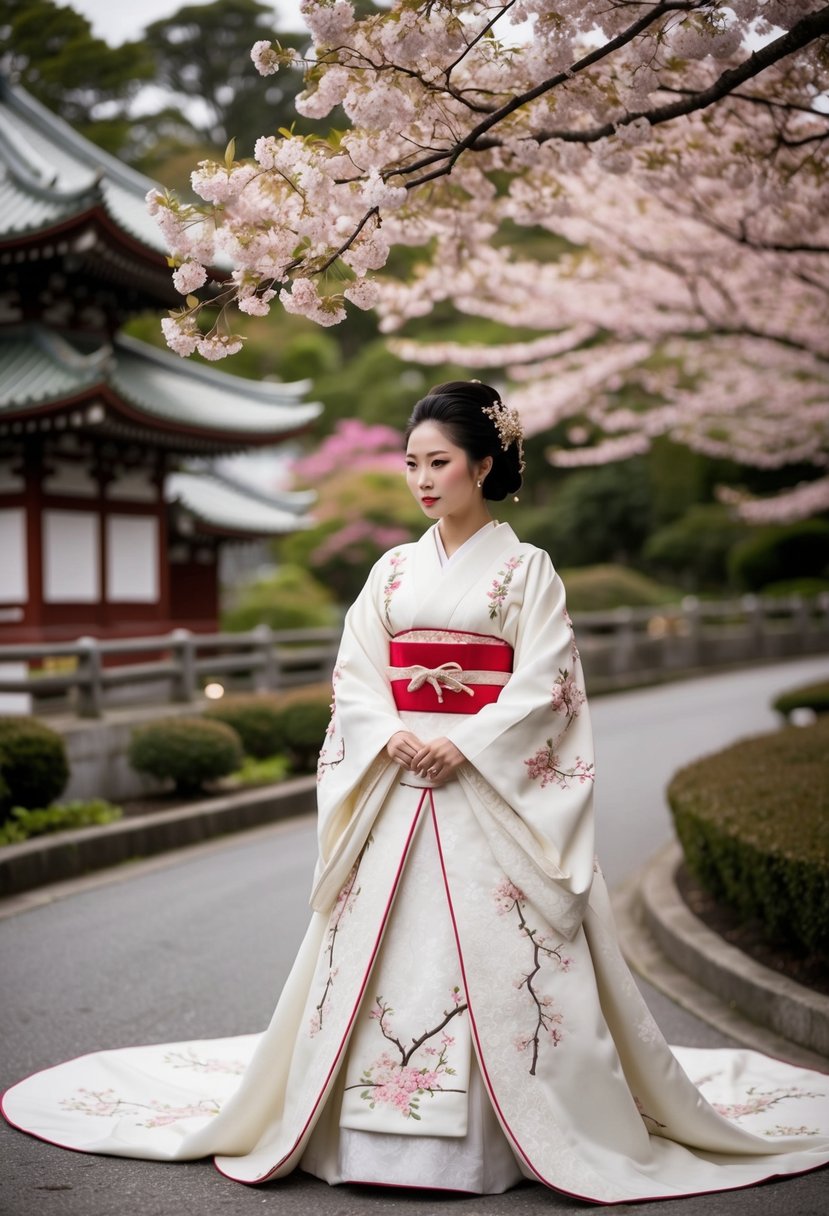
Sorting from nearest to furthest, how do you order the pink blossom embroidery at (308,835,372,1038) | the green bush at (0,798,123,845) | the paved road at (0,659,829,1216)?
the paved road at (0,659,829,1216) < the pink blossom embroidery at (308,835,372,1038) < the green bush at (0,798,123,845)

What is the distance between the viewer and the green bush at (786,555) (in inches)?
1100

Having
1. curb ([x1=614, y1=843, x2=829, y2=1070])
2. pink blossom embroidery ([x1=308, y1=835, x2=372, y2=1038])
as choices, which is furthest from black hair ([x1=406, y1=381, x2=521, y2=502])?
curb ([x1=614, y1=843, x2=829, y2=1070])

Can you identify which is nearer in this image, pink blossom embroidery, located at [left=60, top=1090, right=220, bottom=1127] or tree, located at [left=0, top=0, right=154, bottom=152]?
pink blossom embroidery, located at [left=60, top=1090, right=220, bottom=1127]

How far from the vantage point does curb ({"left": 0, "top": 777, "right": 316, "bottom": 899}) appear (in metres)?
7.14

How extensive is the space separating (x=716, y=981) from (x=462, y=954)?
7.53 ft

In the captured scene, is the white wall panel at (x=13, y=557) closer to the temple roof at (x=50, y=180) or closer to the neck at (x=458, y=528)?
the temple roof at (x=50, y=180)

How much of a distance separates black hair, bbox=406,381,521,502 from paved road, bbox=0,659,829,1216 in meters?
2.03

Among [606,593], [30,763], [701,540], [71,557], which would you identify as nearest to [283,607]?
[71,557]

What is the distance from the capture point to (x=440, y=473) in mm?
3600

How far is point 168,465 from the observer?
16.3m

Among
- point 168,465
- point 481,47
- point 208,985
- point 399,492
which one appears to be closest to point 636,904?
point 208,985

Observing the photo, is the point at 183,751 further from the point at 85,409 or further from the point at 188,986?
the point at 85,409

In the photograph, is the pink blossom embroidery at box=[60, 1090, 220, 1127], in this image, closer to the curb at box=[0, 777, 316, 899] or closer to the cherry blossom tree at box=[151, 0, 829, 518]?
the cherry blossom tree at box=[151, 0, 829, 518]

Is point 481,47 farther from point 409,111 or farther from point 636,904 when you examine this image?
point 636,904
